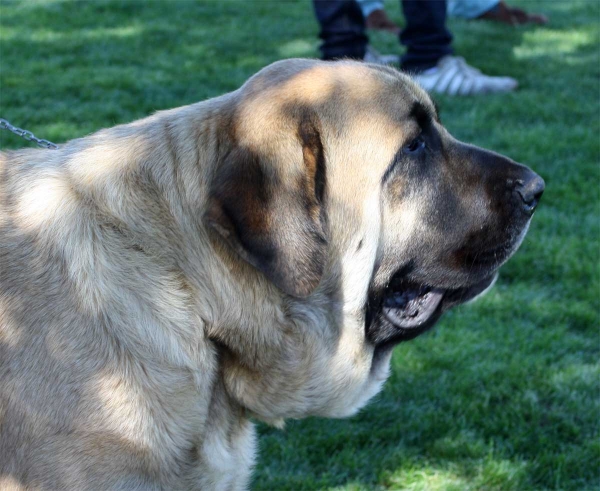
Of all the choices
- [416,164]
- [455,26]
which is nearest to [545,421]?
[416,164]

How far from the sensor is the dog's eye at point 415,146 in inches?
114

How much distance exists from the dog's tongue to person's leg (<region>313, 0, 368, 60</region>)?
191 inches

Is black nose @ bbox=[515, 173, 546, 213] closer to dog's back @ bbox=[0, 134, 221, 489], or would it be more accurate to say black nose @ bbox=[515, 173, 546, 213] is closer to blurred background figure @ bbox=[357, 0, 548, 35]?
dog's back @ bbox=[0, 134, 221, 489]

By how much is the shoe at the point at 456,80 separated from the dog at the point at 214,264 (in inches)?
203

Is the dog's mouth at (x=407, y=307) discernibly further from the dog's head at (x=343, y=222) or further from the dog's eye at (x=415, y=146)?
the dog's eye at (x=415, y=146)

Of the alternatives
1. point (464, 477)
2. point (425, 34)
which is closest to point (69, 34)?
point (425, 34)

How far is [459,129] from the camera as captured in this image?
720 cm

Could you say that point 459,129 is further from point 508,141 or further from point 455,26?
point 455,26

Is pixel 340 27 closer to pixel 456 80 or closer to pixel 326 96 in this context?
pixel 456 80

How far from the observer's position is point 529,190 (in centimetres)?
312

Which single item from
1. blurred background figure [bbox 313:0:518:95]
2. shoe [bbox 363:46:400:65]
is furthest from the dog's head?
blurred background figure [bbox 313:0:518:95]

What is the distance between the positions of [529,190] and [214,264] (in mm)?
1237

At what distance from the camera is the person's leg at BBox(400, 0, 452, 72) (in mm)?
7961

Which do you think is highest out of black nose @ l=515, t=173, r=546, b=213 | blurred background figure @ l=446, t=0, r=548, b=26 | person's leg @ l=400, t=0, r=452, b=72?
black nose @ l=515, t=173, r=546, b=213
